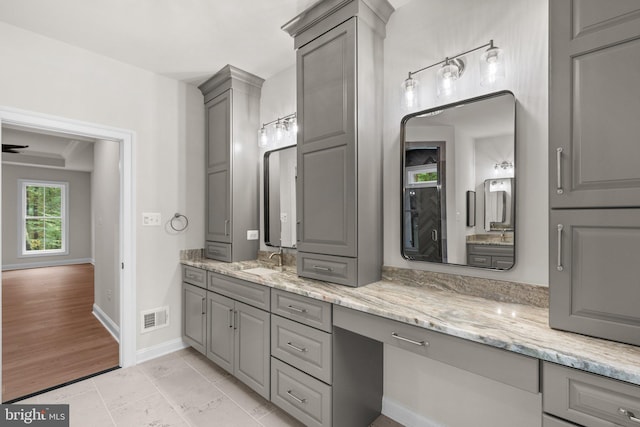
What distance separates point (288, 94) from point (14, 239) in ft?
27.6

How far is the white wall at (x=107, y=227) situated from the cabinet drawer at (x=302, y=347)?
2.31 meters

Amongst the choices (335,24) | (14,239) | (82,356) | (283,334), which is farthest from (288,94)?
(14,239)

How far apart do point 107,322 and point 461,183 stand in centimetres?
418

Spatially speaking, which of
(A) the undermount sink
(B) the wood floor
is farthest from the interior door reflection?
(B) the wood floor

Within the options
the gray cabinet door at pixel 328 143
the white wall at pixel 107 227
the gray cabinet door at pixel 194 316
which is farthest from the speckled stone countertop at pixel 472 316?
the white wall at pixel 107 227

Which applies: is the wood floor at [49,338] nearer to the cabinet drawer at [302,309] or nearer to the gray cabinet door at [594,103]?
the cabinet drawer at [302,309]

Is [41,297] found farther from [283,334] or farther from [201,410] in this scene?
[283,334]

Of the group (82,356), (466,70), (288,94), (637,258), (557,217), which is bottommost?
(82,356)

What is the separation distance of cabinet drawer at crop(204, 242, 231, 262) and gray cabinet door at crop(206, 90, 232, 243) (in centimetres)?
5

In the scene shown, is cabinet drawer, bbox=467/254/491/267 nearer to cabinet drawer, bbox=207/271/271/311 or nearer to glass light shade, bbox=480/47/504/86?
glass light shade, bbox=480/47/504/86

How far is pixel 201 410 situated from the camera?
7.02ft

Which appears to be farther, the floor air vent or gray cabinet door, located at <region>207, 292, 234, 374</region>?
the floor air vent

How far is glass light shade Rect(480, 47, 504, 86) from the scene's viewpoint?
1587 millimetres

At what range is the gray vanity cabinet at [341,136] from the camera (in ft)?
6.27
